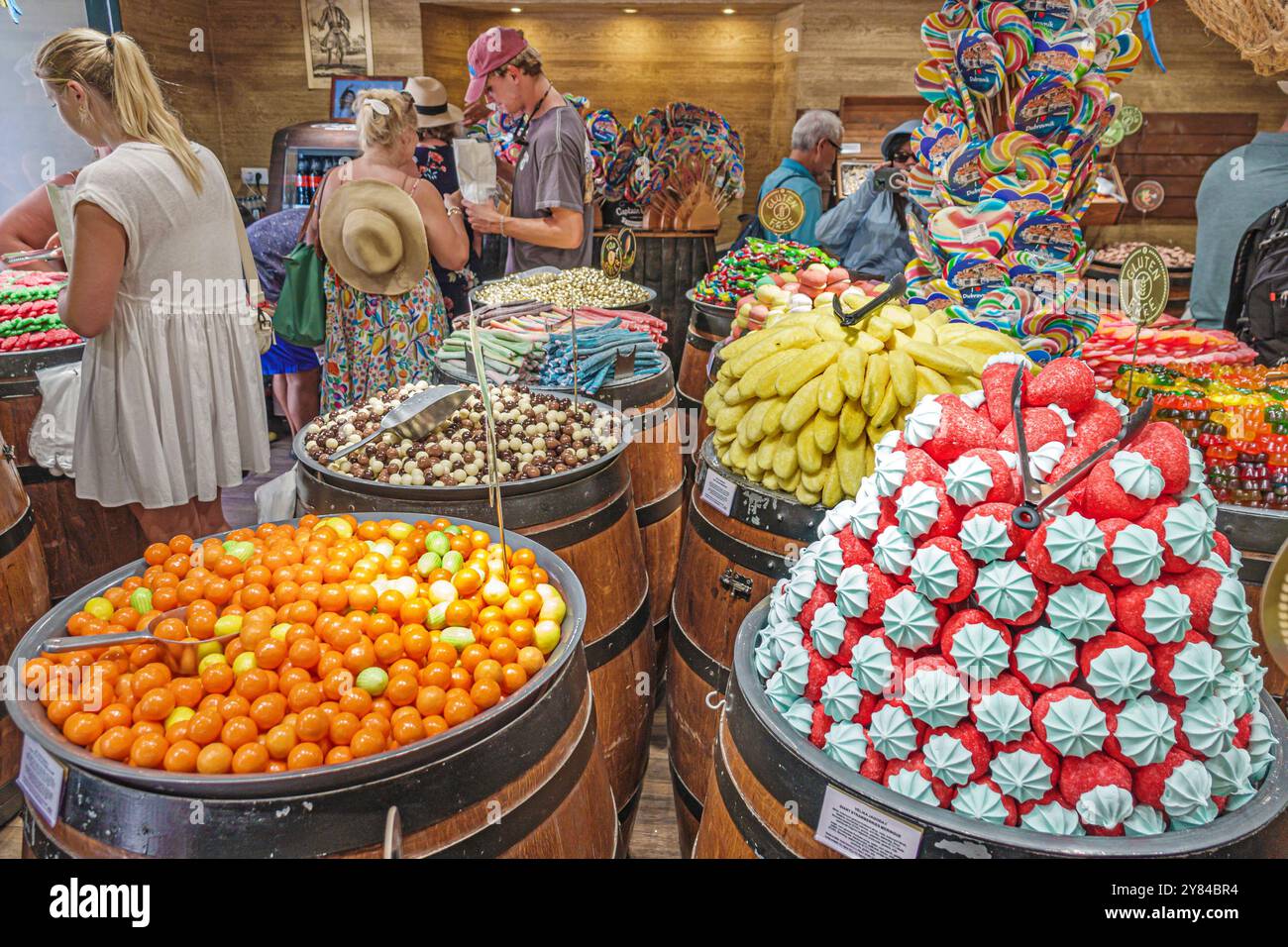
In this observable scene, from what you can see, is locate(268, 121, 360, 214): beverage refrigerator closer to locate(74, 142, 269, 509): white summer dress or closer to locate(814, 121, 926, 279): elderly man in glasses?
locate(814, 121, 926, 279): elderly man in glasses

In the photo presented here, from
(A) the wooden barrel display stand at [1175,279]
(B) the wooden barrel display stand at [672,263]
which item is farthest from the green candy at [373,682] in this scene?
(A) the wooden barrel display stand at [1175,279]

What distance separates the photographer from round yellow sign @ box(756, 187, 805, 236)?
195 inches

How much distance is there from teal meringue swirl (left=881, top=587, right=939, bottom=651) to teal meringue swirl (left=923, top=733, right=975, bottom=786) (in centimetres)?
13

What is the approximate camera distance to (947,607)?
45.8 inches

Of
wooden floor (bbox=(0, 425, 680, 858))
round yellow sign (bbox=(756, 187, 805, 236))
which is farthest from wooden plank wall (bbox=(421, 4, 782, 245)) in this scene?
wooden floor (bbox=(0, 425, 680, 858))

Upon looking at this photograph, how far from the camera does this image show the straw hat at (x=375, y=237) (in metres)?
3.04

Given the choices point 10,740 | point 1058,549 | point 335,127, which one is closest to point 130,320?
point 10,740

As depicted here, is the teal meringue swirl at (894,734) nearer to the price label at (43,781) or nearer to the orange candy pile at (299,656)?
the orange candy pile at (299,656)

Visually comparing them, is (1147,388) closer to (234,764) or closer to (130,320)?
(234,764)

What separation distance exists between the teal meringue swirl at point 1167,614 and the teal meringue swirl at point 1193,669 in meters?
0.02
